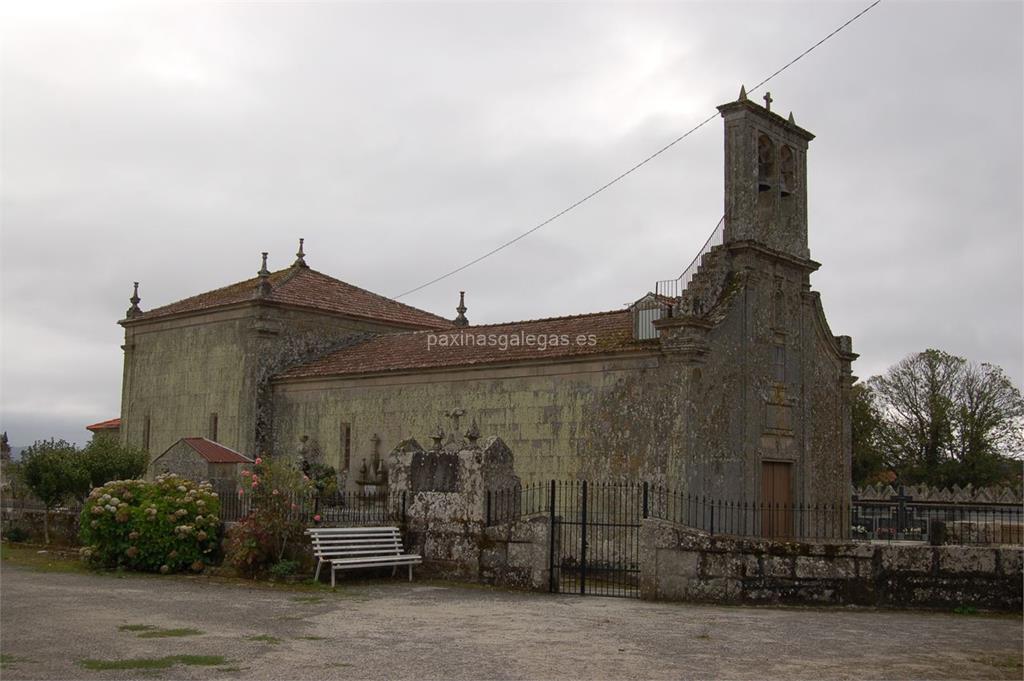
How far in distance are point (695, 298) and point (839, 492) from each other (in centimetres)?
715

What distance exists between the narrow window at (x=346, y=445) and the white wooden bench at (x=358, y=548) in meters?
8.84

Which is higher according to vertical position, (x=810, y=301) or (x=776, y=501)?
(x=810, y=301)

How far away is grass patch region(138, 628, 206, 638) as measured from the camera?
10820 mm

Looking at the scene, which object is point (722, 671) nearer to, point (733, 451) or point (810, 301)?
point (733, 451)

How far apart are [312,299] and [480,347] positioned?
286 inches

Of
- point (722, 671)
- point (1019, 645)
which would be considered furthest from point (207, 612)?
point (1019, 645)

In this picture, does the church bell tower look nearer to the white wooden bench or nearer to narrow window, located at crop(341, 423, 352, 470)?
the white wooden bench

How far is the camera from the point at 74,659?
946 centimetres

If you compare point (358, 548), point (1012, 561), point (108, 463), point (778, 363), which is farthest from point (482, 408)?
point (1012, 561)

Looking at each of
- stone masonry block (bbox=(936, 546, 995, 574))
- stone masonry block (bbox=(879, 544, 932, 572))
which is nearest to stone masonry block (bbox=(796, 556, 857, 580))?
stone masonry block (bbox=(879, 544, 932, 572))

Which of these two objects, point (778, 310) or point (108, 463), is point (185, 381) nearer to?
point (108, 463)

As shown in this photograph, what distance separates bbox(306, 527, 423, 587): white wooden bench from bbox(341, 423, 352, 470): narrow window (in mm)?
8839

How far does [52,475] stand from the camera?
2275cm

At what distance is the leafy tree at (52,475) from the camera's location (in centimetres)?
2281
